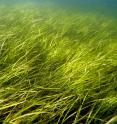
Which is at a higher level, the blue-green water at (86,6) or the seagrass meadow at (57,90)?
the seagrass meadow at (57,90)

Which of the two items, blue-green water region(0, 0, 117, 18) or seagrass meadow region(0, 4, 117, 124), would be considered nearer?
seagrass meadow region(0, 4, 117, 124)

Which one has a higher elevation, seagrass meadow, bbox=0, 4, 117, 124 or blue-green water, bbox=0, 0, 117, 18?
seagrass meadow, bbox=0, 4, 117, 124

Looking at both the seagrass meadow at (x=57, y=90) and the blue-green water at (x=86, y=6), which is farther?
the blue-green water at (x=86, y=6)

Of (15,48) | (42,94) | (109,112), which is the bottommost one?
(109,112)

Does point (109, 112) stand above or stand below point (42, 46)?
below

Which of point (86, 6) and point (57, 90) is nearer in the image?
point (57, 90)

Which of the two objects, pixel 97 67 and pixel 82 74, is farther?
pixel 97 67

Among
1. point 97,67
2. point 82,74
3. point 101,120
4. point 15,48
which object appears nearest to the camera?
point 101,120

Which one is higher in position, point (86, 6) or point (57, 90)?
point (57, 90)

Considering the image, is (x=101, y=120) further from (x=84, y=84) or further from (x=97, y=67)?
(x=97, y=67)

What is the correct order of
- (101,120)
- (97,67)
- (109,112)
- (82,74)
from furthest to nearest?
1. (97,67)
2. (82,74)
3. (109,112)
4. (101,120)

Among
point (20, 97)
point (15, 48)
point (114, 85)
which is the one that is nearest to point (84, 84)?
point (114, 85)
